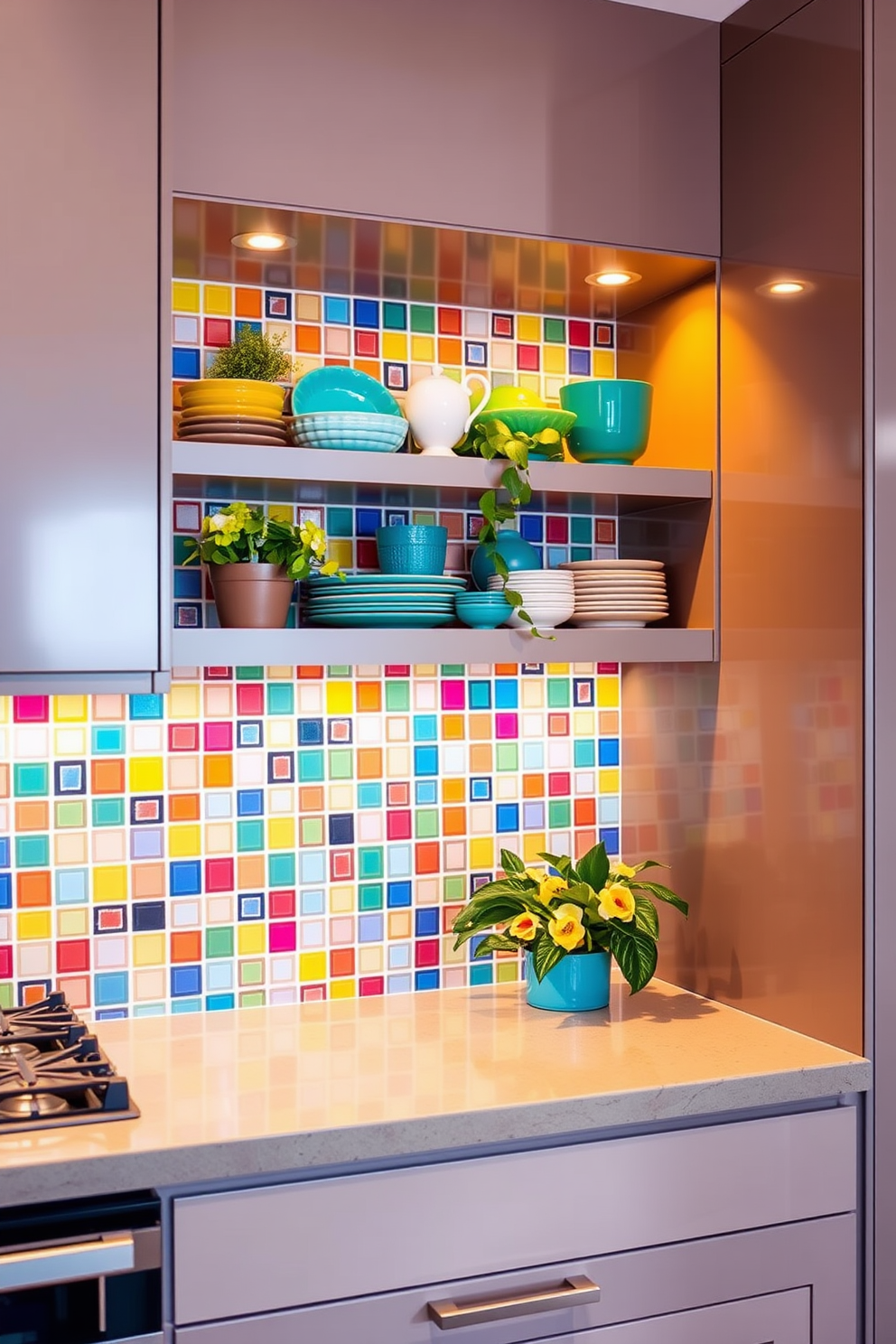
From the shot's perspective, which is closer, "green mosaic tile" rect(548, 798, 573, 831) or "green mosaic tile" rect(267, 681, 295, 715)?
"green mosaic tile" rect(267, 681, 295, 715)

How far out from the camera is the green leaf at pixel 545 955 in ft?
6.71

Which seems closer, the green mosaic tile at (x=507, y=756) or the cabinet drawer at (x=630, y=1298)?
the cabinet drawer at (x=630, y=1298)

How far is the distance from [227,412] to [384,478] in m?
0.25

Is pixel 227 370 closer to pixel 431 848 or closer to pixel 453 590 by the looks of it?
pixel 453 590

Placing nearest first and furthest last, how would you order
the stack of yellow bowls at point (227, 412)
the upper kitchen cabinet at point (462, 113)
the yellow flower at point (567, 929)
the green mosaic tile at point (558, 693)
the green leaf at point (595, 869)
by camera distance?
the upper kitchen cabinet at point (462, 113), the stack of yellow bowls at point (227, 412), the yellow flower at point (567, 929), the green leaf at point (595, 869), the green mosaic tile at point (558, 693)

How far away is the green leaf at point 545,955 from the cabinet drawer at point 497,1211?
36cm

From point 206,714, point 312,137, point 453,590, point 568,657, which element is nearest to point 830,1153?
point 568,657

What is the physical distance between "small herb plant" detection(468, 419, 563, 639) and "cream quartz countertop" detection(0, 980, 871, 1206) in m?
0.64

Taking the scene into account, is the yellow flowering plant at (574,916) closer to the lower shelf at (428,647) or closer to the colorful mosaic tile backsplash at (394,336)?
the lower shelf at (428,647)

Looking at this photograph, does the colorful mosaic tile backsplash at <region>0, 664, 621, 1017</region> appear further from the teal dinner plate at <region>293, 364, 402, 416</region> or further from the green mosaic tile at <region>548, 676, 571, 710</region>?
the teal dinner plate at <region>293, 364, 402, 416</region>

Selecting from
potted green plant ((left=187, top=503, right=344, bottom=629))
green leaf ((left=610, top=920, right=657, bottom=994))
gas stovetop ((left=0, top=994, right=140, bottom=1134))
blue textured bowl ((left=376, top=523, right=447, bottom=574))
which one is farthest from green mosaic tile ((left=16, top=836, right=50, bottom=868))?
green leaf ((left=610, top=920, right=657, bottom=994))

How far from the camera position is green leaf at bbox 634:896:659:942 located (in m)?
2.04

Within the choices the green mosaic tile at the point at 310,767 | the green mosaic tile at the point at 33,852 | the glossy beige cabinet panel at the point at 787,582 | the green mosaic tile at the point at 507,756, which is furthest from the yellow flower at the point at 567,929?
the green mosaic tile at the point at 33,852

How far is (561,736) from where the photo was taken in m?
2.40
